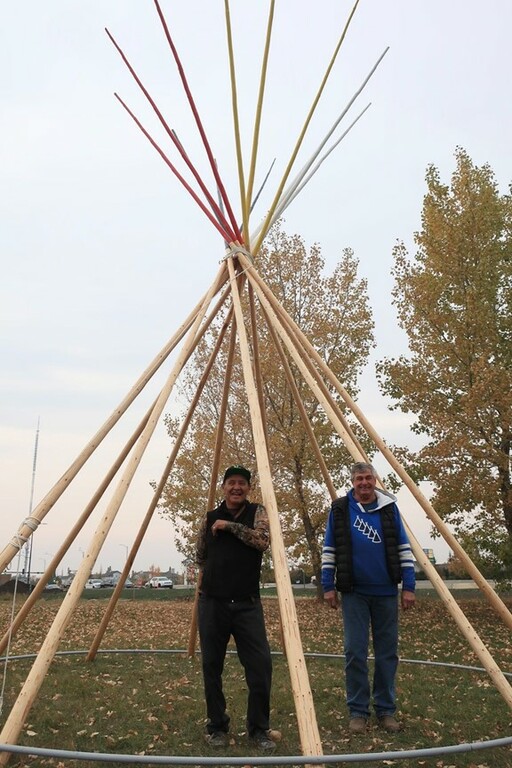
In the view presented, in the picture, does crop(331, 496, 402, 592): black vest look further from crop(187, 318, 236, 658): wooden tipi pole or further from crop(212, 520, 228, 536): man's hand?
crop(187, 318, 236, 658): wooden tipi pole

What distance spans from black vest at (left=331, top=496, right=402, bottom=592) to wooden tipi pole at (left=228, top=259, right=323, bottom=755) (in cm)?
53

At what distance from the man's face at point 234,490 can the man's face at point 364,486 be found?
832 mm

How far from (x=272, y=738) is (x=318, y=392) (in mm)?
2657

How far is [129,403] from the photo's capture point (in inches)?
228

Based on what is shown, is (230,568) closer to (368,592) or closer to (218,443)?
(368,592)

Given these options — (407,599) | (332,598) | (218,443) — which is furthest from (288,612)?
(218,443)

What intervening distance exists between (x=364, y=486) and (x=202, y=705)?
7.42ft

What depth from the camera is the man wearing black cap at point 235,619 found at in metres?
4.38

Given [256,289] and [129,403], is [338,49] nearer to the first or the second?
[256,289]

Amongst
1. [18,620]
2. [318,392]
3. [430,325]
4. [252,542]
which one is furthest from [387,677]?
[430,325]

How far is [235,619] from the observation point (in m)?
4.48

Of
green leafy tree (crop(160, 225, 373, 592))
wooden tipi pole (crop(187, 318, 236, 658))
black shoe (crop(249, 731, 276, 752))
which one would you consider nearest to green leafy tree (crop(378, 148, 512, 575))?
green leafy tree (crop(160, 225, 373, 592))

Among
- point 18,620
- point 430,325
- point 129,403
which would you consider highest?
point 430,325

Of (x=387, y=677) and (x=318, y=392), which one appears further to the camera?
(x=318, y=392)
